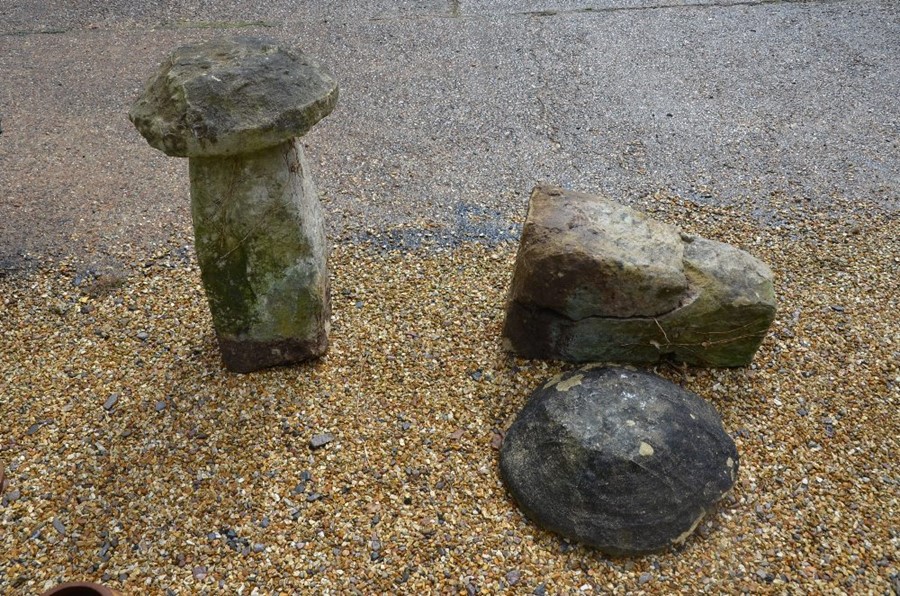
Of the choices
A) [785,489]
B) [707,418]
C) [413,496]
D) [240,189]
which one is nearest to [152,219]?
[240,189]

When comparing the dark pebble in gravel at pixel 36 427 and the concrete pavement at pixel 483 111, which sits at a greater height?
the concrete pavement at pixel 483 111

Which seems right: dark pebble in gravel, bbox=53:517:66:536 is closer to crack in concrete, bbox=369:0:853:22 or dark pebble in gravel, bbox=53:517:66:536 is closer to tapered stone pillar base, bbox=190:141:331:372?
tapered stone pillar base, bbox=190:141:331:372

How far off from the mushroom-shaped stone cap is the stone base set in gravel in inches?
41.5

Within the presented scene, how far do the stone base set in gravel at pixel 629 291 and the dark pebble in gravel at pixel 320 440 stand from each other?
0.90 metres

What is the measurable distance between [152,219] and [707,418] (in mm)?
3109

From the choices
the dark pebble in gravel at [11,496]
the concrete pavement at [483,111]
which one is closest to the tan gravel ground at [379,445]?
the dark pebble in gravel at [11,496]

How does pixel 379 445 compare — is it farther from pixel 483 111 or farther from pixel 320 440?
pixel 483 111

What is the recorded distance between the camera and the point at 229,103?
100 inches

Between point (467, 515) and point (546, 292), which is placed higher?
point (546, 292)

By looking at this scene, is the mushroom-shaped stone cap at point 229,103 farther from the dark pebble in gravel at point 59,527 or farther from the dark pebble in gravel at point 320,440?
the dark pebble in gravel at point 59,527

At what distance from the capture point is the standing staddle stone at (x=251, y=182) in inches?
100

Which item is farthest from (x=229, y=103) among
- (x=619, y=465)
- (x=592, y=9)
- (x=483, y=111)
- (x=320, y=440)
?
(x=592, y=9)

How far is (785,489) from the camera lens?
2877 millimetres

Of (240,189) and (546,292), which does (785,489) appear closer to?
(546,292)
